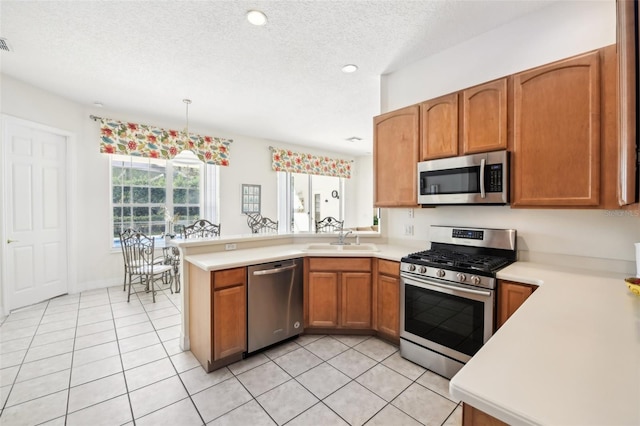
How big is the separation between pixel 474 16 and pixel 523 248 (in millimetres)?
1927

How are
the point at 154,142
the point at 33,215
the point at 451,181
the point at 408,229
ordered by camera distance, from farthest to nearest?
1. the point at 154,142
2. the point at 33,215
3. the point at 408,229
4. the point at 451,181

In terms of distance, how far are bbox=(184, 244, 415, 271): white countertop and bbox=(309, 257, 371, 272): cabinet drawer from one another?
0.15 ft

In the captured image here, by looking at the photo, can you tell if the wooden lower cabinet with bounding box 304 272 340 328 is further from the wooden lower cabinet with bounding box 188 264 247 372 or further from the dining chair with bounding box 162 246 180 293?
the dining chair with bounding box 162 246 180 293

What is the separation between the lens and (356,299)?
276 centimetres

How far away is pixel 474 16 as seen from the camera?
224cm

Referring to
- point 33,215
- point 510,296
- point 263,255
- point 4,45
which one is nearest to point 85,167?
point 33,215

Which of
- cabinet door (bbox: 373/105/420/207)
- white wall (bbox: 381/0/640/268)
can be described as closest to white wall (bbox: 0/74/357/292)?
cabinet door (bbox: 373/105/420/207)

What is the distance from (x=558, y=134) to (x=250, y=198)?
515 centimetres

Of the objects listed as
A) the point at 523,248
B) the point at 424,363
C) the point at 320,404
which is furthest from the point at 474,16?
the point at 320,404

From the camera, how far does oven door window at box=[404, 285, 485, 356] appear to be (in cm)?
199

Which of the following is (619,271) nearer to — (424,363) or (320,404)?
(424,363)

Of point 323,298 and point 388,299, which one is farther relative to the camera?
point 323,298

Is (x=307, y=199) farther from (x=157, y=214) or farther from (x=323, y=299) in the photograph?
(x=323, y=299)

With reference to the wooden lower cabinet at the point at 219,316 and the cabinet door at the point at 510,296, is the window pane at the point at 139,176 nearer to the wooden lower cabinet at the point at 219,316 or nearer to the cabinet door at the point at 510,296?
the wooden lower cabinet at the point at 219,316
